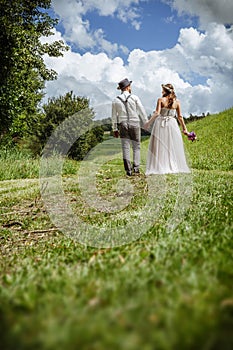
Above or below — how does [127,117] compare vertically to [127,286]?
above

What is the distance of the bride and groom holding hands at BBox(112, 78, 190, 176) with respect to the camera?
8.91 meters

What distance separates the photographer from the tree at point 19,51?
14.8 m

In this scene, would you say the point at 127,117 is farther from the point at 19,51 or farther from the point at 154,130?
the point at 19,51

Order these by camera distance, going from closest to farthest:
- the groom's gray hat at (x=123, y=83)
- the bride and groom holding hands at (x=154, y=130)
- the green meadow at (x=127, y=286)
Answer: the green meadow at (x=127, y=286) → the groom's gray hat at (x=123, y=83) → the bride and groom holding hands at (x=154, y=130)

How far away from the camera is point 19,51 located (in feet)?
48.6

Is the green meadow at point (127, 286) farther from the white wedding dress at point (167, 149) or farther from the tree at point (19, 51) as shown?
the tree at point (19, 51)

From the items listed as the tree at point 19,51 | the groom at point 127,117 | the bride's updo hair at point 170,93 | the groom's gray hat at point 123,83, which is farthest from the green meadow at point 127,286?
the tree at point 19,51

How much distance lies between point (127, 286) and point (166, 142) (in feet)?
26.4

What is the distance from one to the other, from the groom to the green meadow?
4.04 meters

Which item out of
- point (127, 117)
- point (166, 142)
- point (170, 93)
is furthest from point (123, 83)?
point (166, 142)

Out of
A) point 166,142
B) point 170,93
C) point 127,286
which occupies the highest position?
point 170,93

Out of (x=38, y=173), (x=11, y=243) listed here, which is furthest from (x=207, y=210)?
(x=38, y=173)

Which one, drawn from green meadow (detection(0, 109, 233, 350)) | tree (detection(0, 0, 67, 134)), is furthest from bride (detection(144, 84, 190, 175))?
tree (detection(0, 0, 67, 134))

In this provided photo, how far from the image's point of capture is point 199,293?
5.41 ft
